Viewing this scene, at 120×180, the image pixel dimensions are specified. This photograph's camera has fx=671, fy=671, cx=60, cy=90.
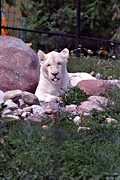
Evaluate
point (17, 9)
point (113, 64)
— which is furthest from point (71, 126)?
point (17, 9)

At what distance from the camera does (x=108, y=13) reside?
17266 millimetres

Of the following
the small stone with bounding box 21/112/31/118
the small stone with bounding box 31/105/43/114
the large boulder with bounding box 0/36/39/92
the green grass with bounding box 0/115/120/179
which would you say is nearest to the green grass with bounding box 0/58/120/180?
the green grass with bounding box 0/115/120/179

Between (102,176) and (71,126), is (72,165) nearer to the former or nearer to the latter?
(102,176)

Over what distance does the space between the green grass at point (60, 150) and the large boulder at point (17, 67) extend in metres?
2.06

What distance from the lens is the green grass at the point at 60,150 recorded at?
15.9 ft

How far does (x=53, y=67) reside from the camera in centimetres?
890

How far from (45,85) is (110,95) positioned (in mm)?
1175

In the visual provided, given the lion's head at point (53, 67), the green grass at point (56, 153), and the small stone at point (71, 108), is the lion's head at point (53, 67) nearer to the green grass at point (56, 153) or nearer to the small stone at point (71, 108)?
the small stone at point (71, 108)

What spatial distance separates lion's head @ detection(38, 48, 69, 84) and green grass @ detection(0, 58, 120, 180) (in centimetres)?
173

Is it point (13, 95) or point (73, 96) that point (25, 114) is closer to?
point (13, 95)

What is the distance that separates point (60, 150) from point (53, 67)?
369cm

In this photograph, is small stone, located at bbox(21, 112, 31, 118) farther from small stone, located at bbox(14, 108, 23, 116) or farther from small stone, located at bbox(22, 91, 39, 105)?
small stone, located at bbox(22, 91, 39, 105)

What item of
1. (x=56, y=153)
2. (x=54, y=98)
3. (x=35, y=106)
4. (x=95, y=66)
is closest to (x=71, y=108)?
(x=35, y=106)

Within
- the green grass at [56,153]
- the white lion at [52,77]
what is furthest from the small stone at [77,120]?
the white lion at [52,77]
